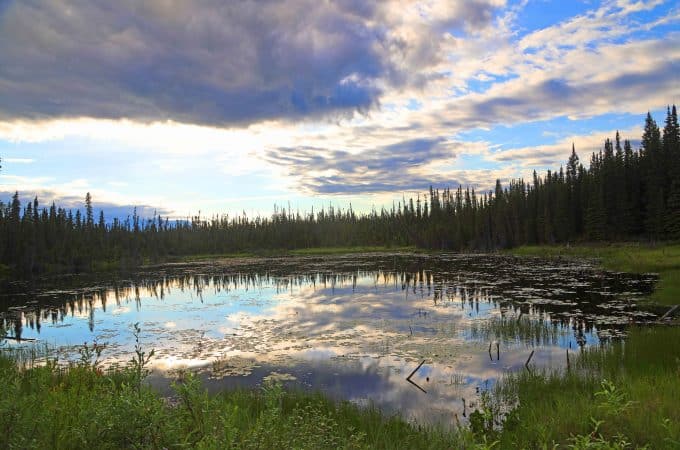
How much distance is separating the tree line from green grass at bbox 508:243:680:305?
289 inches

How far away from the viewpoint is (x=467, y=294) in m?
32.1

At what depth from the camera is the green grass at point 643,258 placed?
2553 cm

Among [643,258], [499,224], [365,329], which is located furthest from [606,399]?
[499,224]

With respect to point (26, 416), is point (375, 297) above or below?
below

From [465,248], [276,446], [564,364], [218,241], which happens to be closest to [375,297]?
[564,364]

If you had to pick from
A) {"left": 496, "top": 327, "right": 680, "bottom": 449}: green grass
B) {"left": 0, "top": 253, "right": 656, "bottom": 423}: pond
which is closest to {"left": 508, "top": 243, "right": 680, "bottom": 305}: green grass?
{"left": 0, "top": 253, "right": 656, "bottom": 423}: pond

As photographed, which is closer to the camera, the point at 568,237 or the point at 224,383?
the point at 224,383

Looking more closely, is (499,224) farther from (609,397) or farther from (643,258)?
(609,397)

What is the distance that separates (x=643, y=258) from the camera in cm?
4522

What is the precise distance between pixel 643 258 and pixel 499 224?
169 ft

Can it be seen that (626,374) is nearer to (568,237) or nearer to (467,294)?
(467,294)

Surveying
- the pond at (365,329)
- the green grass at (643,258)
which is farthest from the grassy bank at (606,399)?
the green grass at (643,258)

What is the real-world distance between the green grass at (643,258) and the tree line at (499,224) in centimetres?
734

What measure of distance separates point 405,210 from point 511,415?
16274cm
